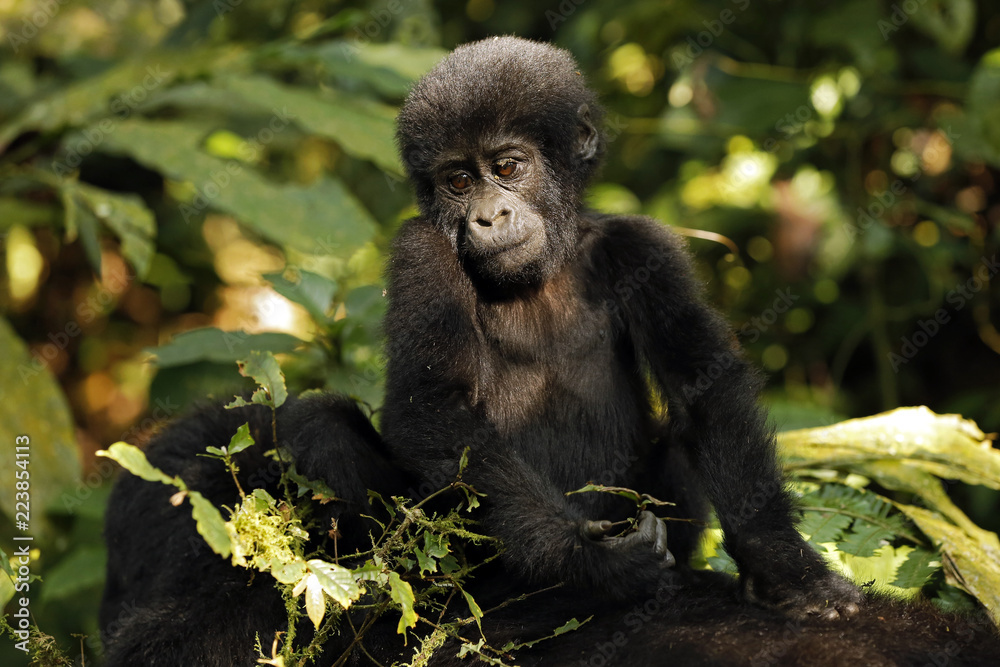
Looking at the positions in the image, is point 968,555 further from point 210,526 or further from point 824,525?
point 210,526

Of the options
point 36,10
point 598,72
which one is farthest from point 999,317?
point 36,10

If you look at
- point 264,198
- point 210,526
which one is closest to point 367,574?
point 210,526

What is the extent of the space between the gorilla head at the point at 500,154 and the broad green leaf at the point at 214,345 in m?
1.11

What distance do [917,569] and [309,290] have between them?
8.65 feet

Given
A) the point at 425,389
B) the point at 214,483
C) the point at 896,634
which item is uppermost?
the point at 425,389

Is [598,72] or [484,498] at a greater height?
[598,72]

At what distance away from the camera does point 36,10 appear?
8.95 metres

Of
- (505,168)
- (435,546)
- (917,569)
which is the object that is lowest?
(917,569)

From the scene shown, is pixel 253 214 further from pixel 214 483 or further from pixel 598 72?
pixel 598 72

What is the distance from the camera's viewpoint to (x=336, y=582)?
7.35 feet

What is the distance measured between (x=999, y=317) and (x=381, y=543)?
5230 millimetres

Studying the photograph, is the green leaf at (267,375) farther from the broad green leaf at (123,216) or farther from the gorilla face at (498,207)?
the broad green leaf at (123,216)
